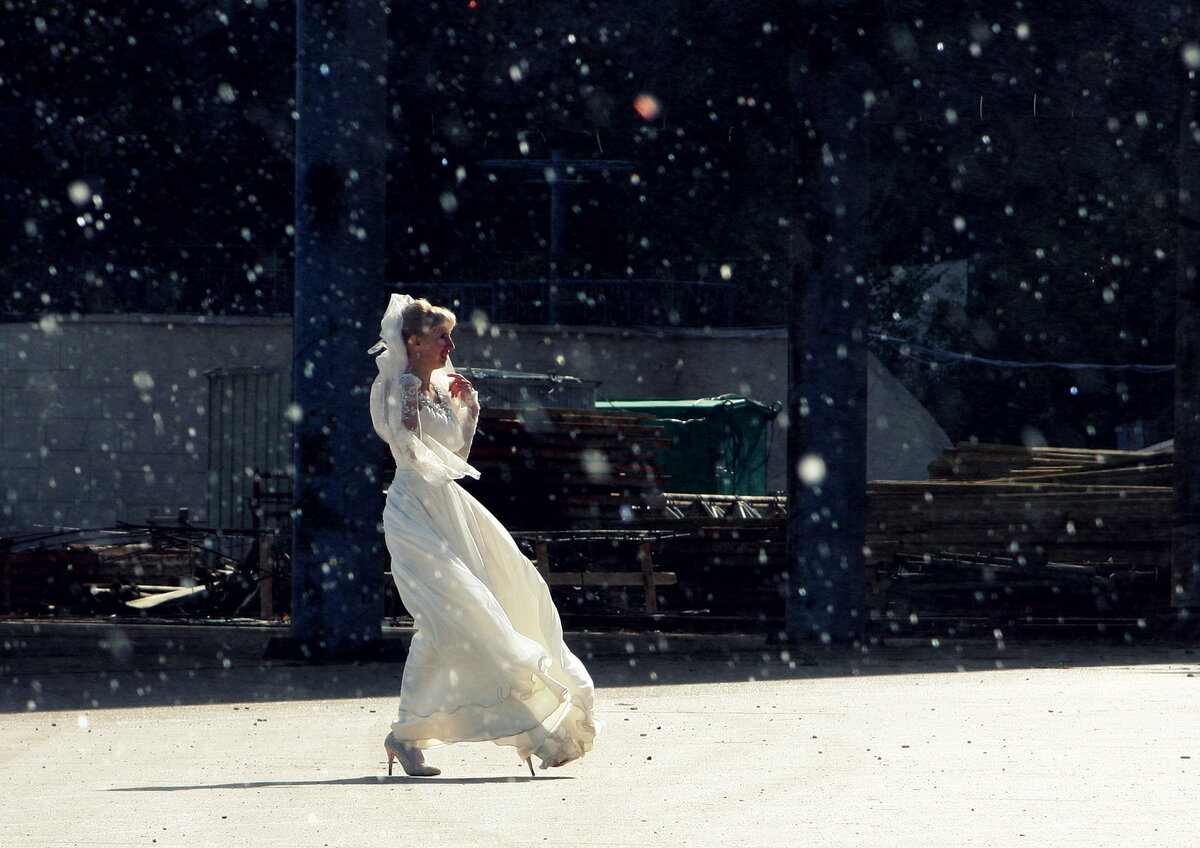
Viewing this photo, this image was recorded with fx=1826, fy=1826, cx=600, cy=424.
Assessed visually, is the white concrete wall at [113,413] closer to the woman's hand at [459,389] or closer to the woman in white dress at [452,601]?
the woman's hand at [459,389]

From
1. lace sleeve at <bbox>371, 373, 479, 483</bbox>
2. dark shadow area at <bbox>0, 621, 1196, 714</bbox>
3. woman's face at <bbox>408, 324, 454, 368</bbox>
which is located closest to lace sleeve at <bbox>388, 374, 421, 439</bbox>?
lace sleeve at <bbox>371, 373, 479, 483</bbox>

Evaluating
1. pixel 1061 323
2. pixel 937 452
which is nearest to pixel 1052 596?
pixel 937 452

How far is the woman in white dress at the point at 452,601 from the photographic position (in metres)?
7.55

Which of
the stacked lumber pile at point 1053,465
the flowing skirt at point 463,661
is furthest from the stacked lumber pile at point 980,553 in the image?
the flowing skirt at point 463,661

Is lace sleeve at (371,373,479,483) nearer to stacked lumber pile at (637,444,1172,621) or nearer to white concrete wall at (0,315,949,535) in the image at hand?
stacked lumber pile at (637,444,1172,621)

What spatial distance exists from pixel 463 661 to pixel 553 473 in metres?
12.5

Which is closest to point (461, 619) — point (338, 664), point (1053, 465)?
point (338, 664)

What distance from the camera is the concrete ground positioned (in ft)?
19.6

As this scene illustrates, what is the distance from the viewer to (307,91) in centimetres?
1402

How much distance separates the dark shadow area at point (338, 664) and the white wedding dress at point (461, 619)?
10.3 feet

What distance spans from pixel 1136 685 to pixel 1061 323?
95.0ft

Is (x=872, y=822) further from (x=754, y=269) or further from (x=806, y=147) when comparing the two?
(x=754, y=269)

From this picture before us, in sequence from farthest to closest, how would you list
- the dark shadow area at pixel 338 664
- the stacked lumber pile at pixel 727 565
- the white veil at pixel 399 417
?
the stacked lumber pile at pixel 727 565, the dark shadow area at pixel 338 664, the white veil at pixel 399 417

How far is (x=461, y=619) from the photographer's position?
25.0ft
